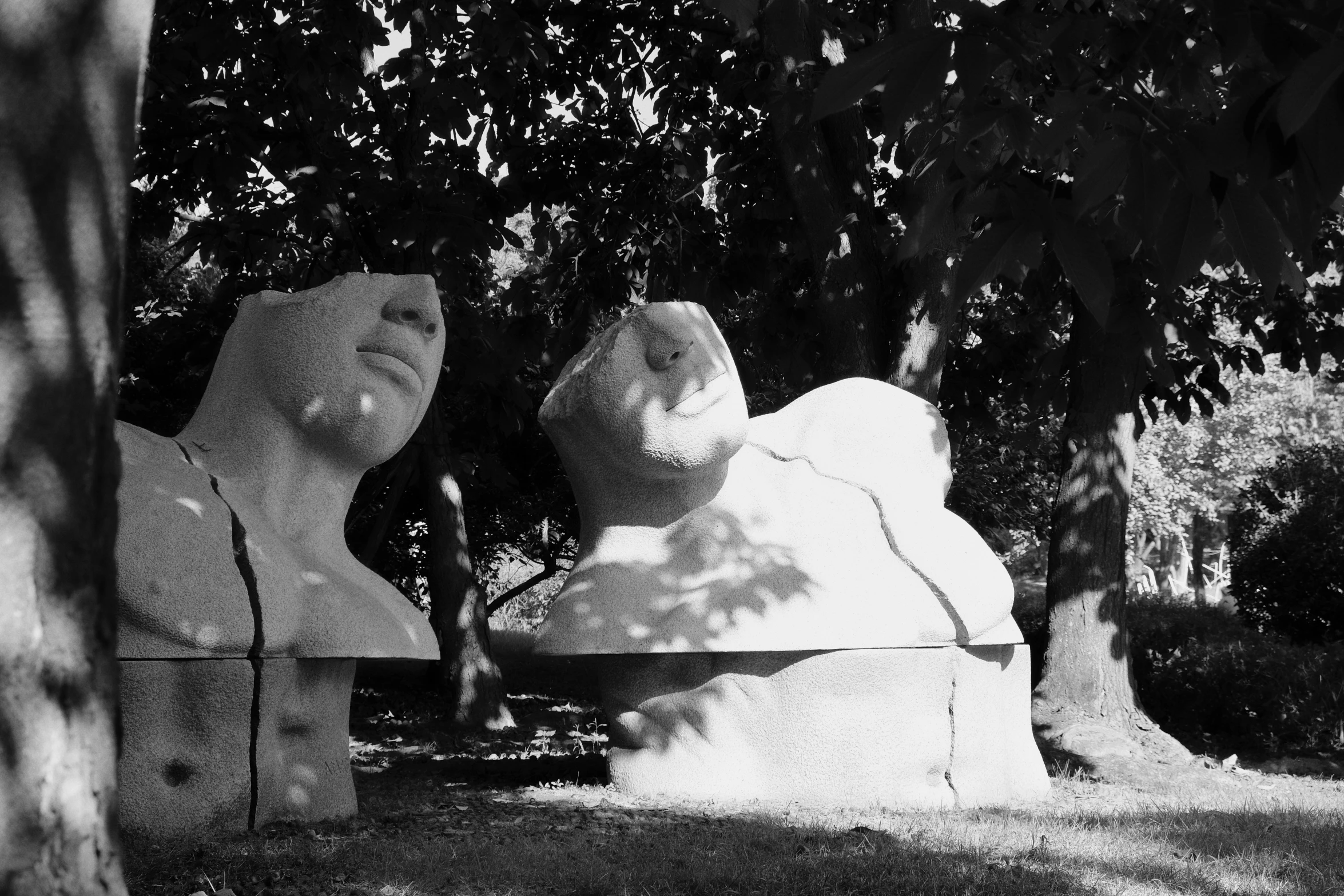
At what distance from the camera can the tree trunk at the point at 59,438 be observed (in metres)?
2.33

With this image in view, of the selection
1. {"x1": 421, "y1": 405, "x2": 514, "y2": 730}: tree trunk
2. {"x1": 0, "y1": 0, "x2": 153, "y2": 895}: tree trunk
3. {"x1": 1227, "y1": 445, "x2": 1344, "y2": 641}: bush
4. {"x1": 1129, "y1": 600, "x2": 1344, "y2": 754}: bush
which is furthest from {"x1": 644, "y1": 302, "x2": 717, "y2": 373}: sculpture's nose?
{"x1": 1227, "y1": 445, "x2": 1344, "y2": 641}: bush

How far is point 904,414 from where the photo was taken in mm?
7758

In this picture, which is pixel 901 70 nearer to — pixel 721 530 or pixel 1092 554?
pixel 721 530

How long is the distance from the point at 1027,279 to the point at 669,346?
4501mm

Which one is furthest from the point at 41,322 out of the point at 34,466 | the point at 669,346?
the point at 669,346

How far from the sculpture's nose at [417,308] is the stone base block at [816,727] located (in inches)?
78.4

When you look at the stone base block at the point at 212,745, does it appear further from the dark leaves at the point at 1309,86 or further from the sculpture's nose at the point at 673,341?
the dark leaves at the point at 1309,86

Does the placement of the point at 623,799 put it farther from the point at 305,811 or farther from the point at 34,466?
the point at 34,466

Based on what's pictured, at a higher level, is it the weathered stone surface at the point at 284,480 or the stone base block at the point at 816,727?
the weathered stone surface at the point at 284,480

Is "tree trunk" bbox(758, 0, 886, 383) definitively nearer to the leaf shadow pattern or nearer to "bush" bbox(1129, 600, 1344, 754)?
the leaf shadow pattern

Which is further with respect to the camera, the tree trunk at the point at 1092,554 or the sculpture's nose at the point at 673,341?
the tree trunk at the point at 1092,554

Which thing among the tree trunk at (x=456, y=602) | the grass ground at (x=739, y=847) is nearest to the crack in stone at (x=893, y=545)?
the grass ground at (x=739, y=847)

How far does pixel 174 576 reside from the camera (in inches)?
224

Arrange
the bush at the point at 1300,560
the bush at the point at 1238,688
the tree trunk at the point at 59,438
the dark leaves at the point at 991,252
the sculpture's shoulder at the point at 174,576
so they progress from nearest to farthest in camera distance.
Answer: the tree trunk at the point at 59,438 → the dark leaves at the point at 991,252 → the sculpture's shoulder at the point at 174,576 → the bush at the point at 1238,688 → the bush at the point at 1300,560
